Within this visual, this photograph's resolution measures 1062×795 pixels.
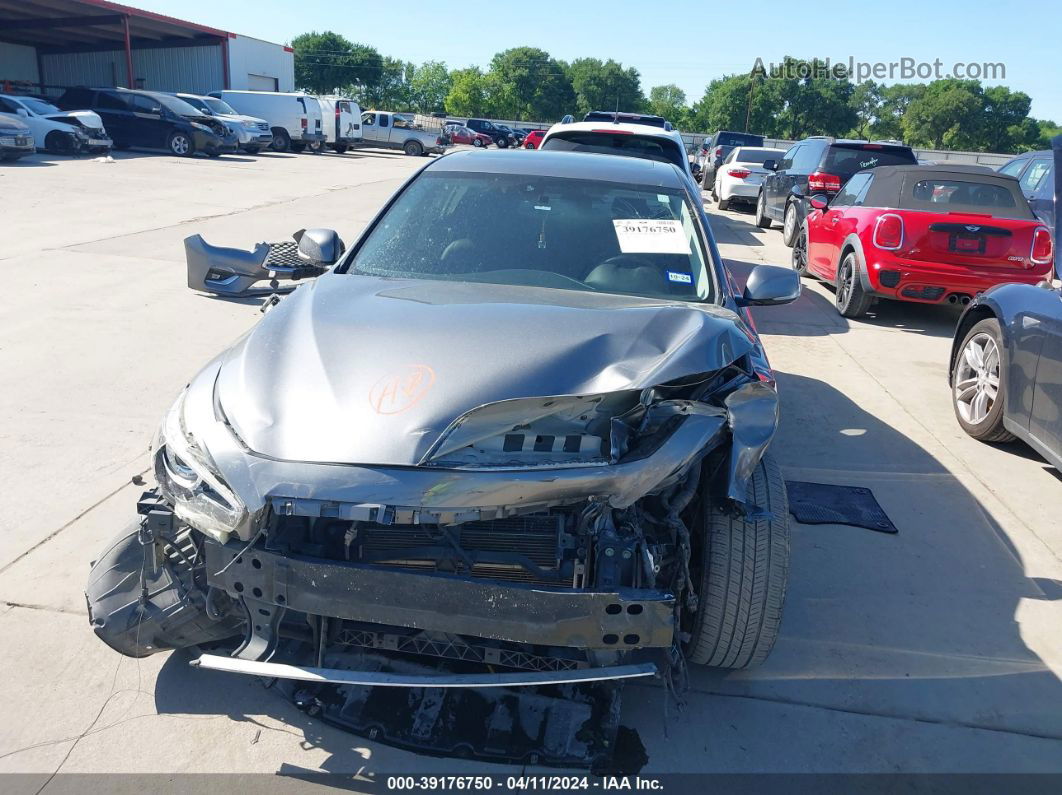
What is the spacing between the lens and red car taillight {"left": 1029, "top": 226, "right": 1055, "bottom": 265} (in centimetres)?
791

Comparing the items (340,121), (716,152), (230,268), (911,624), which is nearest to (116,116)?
(340,121)

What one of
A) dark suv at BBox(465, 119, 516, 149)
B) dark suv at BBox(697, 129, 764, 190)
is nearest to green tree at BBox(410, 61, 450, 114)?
dark suv at BBox(465, 119, 516, 149)

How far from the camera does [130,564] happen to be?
2.77m

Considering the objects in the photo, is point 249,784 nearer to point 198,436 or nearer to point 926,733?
point 198,436

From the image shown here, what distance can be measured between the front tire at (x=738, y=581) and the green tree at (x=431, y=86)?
349 feet

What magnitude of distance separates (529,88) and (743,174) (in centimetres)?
8916

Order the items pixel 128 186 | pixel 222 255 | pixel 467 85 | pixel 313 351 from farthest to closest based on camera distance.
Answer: pixel 467 85 < pixel 128 186 < pixel 222 255 < pixel 313 351

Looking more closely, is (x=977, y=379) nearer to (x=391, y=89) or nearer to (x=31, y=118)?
(x=31, y=118)

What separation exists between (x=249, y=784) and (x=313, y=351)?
1.33 meters

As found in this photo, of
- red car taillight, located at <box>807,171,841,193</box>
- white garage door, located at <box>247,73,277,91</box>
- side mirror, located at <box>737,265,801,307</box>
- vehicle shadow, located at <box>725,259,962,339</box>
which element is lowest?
vehicle shadow, located at <box>725,259,962,339</box>

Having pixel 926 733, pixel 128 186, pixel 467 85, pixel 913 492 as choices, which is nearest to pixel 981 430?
pixel 913 492

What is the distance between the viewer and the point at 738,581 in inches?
106

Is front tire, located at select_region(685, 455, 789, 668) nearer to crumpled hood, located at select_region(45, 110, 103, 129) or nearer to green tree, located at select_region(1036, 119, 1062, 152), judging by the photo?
crumpled hood, located at select_region(45, 110, 103, 129)

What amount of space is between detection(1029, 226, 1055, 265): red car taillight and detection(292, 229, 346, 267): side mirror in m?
6.83
